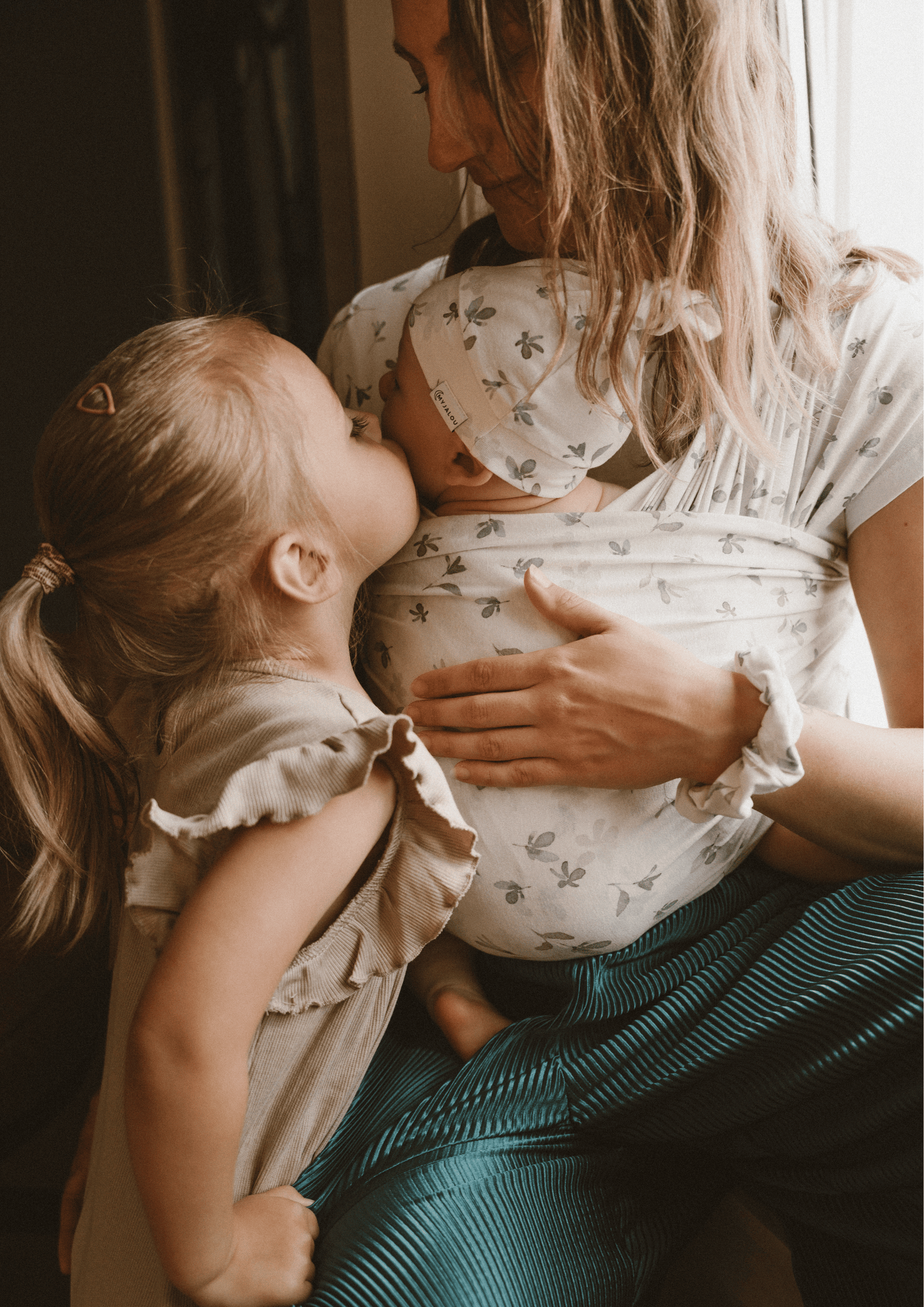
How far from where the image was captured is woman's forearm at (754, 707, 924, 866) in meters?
0.78

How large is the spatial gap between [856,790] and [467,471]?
17.9 inches

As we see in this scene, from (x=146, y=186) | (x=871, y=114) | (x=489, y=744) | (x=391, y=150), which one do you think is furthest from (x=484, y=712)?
(x=146, y=186)

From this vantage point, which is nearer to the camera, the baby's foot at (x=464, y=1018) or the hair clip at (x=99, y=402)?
the hair clip at (x=99, y=402)

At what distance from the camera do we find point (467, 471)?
0.88m

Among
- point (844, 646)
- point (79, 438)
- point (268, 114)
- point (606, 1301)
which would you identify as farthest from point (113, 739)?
point (268, 114)

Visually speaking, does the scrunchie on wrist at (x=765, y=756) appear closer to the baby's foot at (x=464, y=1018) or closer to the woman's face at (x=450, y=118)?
the baby's foot at (x=464, y=1018)

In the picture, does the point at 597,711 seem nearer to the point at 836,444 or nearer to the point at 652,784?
the point at 652,784

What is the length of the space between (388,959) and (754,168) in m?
0.76

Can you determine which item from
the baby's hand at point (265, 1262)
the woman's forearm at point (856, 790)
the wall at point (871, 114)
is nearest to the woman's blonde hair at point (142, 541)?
the baby's hand at point (265, 1262)

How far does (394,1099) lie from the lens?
822 millimetres

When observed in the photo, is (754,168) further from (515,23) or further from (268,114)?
(268,114)

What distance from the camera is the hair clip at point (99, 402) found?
76cm

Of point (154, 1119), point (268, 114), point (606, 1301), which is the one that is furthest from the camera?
point (268, 114)

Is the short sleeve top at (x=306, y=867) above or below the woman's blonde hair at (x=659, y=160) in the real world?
below
